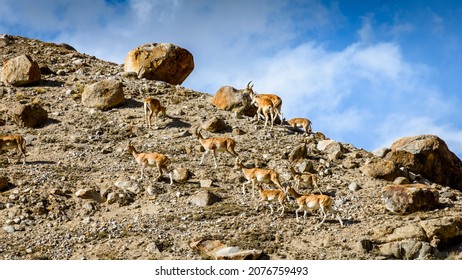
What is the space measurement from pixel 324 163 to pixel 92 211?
11268 millimetres

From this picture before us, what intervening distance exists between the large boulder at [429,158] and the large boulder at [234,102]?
831cm

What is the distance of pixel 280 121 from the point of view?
3338 centimetres

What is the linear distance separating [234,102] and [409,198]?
44.5 feet

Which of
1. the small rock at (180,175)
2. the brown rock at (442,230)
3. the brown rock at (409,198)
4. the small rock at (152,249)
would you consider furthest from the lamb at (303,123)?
the small rock at (152,249)

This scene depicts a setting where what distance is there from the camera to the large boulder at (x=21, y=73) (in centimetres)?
3528

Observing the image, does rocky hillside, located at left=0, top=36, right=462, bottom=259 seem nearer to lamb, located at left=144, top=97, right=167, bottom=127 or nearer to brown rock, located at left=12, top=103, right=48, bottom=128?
brown rock, located at left=12, top=103, right=48, bottom=128

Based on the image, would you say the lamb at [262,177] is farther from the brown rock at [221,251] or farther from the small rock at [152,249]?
the small rock at [152,249]

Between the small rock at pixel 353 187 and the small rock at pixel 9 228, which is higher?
the small rock at pixel 353 187

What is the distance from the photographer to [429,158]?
107 ft

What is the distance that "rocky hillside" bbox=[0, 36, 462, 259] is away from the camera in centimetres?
1970

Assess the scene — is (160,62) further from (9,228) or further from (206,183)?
(9,228)

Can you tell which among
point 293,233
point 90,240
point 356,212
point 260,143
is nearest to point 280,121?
point 260,143

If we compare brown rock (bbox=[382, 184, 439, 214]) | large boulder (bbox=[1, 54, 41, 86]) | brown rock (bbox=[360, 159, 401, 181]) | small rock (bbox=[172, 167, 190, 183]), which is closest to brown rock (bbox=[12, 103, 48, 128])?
large boulder (bbox=[1, 54, 41, 86])

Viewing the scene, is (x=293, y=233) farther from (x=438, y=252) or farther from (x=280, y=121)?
(x=280, y=121)
